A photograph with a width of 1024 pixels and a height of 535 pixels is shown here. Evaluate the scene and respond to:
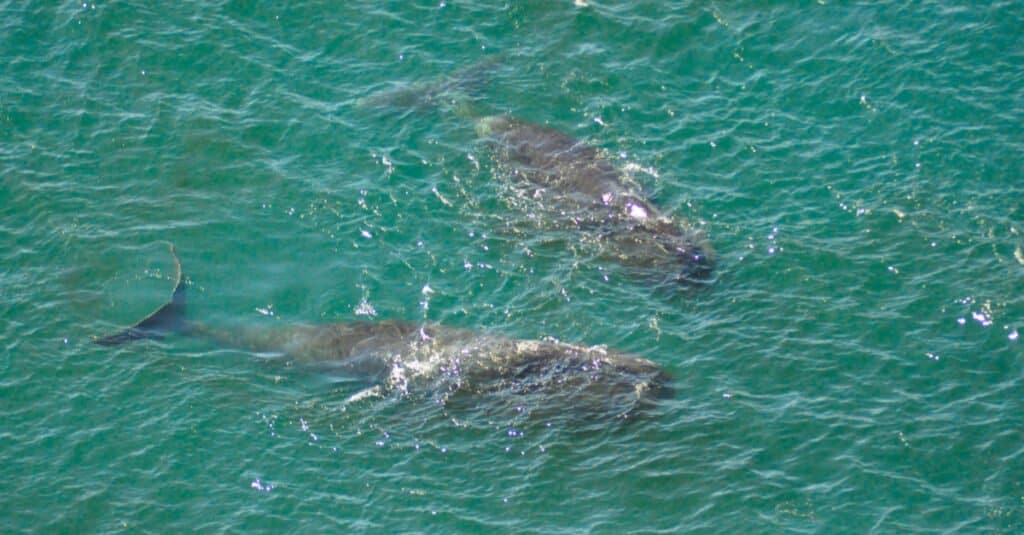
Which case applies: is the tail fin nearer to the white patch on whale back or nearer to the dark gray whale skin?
the dark gray whale skin

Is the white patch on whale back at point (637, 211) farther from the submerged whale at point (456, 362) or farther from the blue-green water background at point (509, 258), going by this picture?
the submerged whale at point (456, 362)

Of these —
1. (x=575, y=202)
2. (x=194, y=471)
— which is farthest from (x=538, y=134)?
(x=194, y=471)

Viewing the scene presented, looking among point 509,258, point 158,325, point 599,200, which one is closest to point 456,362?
point 509,258

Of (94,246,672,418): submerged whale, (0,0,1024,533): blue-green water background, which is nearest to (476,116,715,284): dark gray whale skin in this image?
(0,0,1024,533): blue-green water background

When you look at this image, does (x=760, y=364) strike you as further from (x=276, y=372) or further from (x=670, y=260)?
(x=276, y=372)

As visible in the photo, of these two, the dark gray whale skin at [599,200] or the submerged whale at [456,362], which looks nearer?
the submerged whale at [456,362]

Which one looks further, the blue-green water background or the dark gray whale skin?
the dark gray whale skin

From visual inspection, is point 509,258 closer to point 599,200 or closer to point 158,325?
point 599,200

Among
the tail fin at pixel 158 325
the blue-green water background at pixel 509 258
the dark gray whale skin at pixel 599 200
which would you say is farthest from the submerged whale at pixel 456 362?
the dark gray whale skin at pixel 599 200
